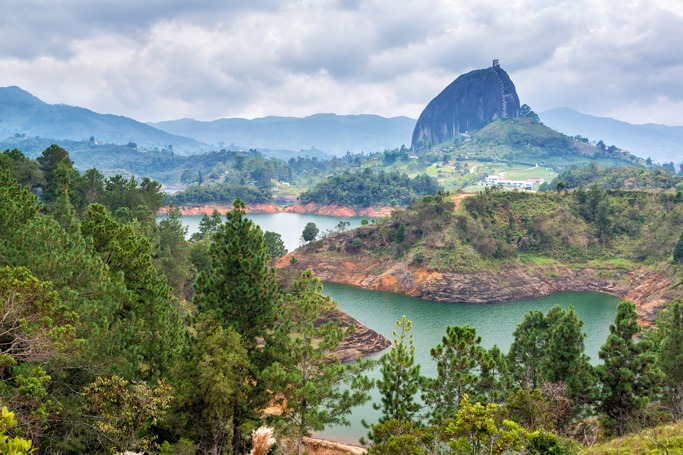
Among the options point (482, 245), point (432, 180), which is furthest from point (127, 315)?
point (432, 180)

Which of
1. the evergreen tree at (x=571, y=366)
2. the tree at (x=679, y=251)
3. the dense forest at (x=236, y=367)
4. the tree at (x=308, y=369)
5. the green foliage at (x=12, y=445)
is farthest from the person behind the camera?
the tree at (x=679, y=251)

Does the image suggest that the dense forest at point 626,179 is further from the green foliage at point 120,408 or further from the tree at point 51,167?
the green foliage at point 120,408

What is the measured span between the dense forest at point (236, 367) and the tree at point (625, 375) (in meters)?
0.06

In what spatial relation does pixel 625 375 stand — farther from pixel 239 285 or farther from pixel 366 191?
pixel 366 191

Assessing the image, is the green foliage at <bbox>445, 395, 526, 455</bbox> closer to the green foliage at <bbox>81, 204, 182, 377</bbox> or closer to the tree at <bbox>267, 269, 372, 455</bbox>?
the tree at <bbox>267, 269, 372, 455</bbox>

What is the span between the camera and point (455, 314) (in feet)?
177

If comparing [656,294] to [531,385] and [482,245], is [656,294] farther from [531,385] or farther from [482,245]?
[531,385]

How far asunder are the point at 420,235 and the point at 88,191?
41930 mm

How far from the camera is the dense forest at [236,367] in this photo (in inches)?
531

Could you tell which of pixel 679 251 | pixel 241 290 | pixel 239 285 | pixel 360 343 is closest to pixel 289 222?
pixel 360 343

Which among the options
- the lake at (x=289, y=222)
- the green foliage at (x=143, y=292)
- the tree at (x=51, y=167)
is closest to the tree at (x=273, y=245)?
the tree at (x=51, y=167)

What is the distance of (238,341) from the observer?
57.9 feet

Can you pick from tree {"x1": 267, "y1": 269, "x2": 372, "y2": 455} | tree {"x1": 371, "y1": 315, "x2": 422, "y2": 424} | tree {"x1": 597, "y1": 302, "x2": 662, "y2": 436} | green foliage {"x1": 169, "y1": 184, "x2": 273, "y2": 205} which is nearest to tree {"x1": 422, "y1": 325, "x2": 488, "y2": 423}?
tree {"x1": 371, "y1": 315, "x2": 422, "y2": 424}

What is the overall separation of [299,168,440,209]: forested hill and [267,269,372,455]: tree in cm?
11140
